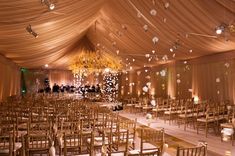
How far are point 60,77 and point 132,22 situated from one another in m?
20.9

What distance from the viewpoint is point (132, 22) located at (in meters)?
13.0

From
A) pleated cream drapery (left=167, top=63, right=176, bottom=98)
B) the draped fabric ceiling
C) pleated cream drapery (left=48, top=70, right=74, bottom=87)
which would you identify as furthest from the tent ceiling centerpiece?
pleated cream drapery (left=48, top=70, right=74, bottom=87)

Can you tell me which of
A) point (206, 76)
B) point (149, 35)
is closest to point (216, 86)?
point (206, 76)

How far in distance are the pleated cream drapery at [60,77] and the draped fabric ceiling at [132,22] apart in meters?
15.0

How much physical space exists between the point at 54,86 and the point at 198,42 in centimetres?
2059

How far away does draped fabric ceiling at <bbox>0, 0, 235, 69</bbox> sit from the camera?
802cm

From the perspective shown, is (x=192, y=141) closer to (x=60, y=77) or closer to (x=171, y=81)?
(x=171, y=81)

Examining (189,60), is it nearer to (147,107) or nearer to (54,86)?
(147,107)

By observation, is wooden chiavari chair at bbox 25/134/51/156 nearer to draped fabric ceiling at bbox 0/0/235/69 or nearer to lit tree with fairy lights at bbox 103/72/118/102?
draped fabric ceiling at bbox 0/0/235/69

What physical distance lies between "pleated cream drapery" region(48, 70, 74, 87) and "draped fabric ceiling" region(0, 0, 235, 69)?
15.0m

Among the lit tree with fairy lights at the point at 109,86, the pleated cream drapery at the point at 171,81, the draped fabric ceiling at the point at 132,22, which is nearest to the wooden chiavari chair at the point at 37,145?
the draped fabric ceiling at the point at 132,22

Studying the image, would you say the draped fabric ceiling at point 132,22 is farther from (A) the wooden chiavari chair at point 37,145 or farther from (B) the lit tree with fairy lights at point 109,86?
(B) the lit tree with fairy lights at point 109,86

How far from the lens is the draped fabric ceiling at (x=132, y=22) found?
316 inches

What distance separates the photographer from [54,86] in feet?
101
